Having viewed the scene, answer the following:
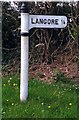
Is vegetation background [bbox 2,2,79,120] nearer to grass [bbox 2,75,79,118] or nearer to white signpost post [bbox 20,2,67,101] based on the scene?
grass [bbox 2,75,79,118]

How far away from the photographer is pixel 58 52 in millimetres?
8641

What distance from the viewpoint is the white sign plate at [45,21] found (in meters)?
5.40

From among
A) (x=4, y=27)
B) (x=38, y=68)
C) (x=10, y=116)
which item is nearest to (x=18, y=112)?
(x=10, y=116)

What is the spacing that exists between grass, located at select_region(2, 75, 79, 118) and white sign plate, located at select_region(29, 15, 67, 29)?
1142 millimetres

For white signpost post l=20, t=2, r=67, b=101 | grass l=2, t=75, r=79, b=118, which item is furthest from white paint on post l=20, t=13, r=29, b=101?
grass l=2, t=75, r=79, b=118

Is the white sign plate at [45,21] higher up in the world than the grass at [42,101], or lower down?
higher up

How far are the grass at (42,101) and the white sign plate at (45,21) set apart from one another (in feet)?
3.75

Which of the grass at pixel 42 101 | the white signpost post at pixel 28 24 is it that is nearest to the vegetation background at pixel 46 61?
the grass at pixel 42 101

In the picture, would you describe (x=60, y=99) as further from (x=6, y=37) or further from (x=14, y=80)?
(x=6, y=37)

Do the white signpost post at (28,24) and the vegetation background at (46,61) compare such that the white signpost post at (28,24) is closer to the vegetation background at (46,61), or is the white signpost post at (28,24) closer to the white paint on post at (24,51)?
the white paint on post at (24,51)

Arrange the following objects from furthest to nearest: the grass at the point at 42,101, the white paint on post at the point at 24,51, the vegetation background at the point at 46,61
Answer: the vegetation background at the point at 46,61
the white paint on post at the point at 24,51
the grass at the point at 42,101

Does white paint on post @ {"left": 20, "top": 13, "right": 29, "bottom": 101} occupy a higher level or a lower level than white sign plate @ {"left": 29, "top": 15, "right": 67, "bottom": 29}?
lower

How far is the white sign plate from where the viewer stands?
17.7 ft

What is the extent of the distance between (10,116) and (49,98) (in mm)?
935
